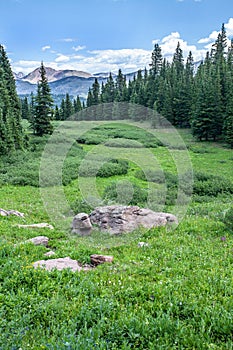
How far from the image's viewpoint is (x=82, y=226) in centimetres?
1196

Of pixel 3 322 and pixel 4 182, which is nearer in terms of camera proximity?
pixel 3 322

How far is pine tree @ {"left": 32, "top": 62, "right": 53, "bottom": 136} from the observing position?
146ft

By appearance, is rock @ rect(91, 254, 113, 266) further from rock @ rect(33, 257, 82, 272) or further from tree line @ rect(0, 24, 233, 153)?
tree line @ rect(0, 24, 233, 153)

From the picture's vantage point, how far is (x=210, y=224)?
11930 mm

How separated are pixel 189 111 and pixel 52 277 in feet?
203

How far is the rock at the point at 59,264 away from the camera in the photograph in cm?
742

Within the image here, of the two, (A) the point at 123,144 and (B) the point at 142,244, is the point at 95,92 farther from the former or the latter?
(B) the point at 142,244

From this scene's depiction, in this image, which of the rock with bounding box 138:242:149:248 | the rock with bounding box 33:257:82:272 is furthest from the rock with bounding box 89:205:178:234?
the rock with bounding box 33:257:82:272

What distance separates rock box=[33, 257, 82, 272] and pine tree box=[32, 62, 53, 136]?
3920 cm

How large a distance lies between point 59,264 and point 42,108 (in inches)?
1569

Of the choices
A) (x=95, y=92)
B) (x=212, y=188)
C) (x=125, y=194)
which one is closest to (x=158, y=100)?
(x=95, y=92)

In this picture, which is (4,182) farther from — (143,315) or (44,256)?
(143,315)

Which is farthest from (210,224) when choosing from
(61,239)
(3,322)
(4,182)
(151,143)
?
(151,143)

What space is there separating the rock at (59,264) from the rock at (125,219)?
12.0 feet
